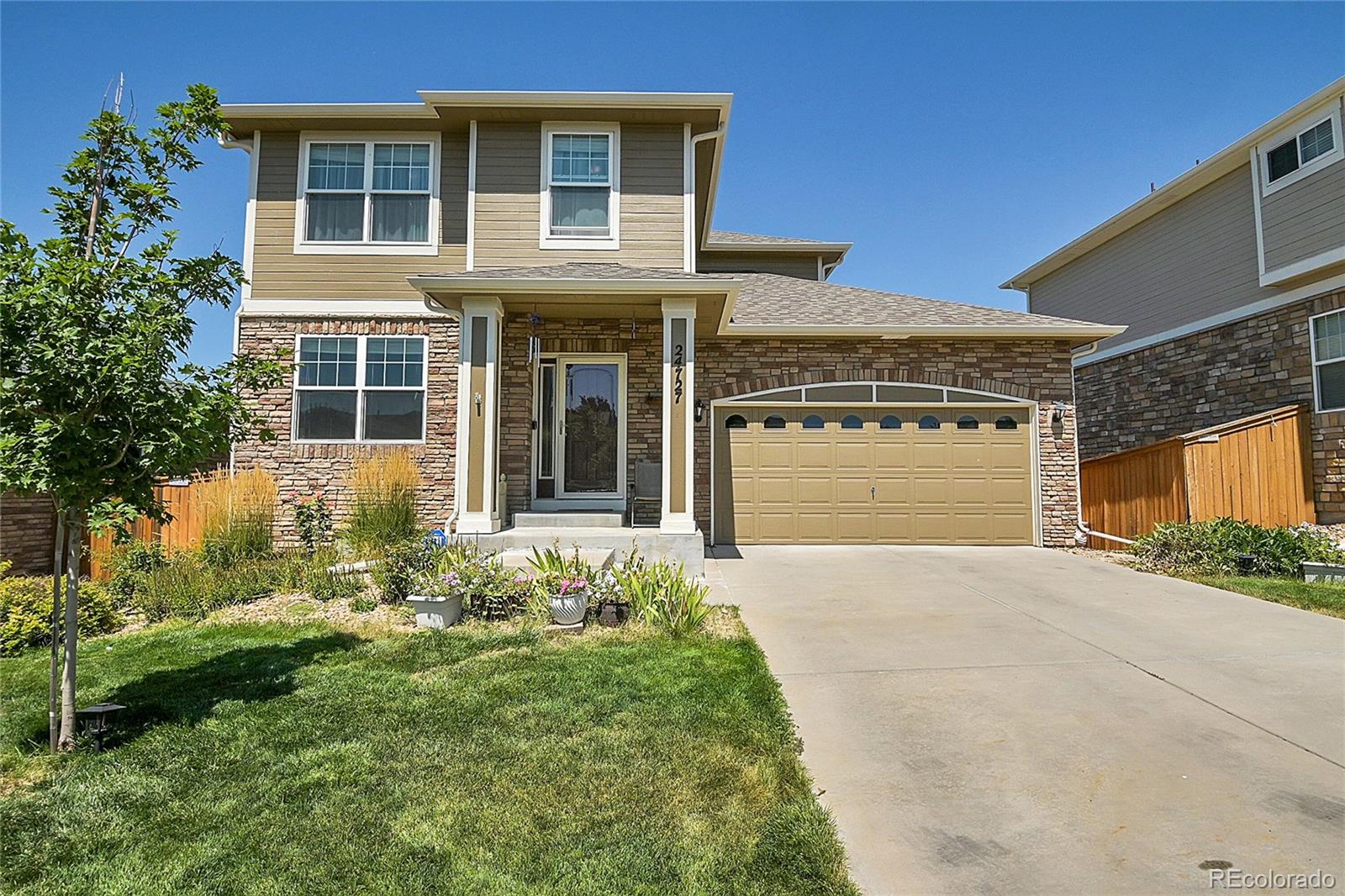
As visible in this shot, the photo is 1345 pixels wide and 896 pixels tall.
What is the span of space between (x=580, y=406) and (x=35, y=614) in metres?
6.37

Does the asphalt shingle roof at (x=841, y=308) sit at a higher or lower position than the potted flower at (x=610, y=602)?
higher

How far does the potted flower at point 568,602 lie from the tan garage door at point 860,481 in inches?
204

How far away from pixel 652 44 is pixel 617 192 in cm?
203

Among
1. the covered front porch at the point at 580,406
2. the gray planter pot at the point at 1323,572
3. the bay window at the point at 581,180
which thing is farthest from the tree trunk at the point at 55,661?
the gray planter pot at the point at 1323,572

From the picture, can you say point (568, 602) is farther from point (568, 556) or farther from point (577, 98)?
point (577, 98)

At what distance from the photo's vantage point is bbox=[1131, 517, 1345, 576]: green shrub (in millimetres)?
8117

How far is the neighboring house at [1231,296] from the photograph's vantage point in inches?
410

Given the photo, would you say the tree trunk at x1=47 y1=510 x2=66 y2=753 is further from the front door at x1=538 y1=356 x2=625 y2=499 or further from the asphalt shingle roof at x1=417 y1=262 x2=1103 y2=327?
the front door at x1=538 y1=356 x2=625 y2=499

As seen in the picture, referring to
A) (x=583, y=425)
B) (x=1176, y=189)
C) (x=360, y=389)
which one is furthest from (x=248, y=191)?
(x=1176, y=189)

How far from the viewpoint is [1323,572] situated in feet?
25.2

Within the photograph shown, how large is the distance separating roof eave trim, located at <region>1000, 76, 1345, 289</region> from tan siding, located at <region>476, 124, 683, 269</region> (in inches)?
379

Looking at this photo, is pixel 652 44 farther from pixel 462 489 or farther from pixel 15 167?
pixel 15 167

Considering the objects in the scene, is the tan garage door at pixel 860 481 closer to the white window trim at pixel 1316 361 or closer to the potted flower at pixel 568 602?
the white window trim at pixel 1316 361

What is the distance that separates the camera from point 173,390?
3.72m
